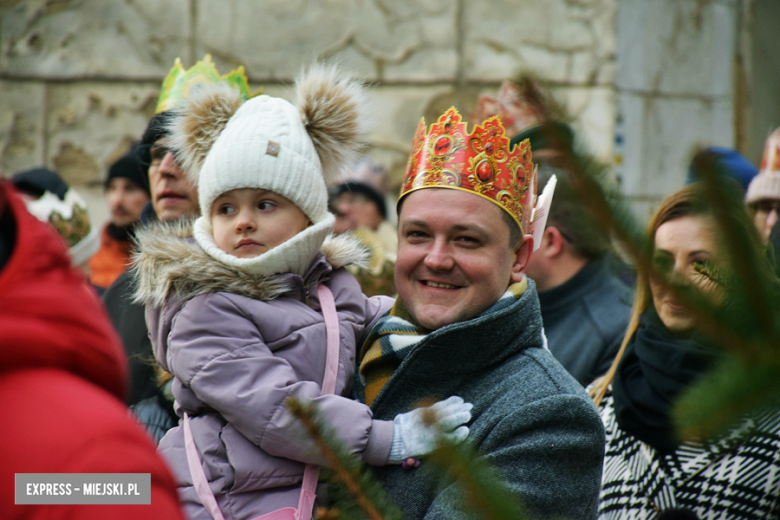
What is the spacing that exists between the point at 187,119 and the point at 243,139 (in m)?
0.27

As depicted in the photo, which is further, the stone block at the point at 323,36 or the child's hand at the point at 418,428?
the stone block at the point at 323,36

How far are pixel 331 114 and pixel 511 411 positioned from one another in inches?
43.1

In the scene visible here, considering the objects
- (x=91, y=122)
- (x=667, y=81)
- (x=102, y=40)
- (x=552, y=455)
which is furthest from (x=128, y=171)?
(x=667, y=81)

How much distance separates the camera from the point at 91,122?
262 inches

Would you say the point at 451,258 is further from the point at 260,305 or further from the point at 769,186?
the point at 769,186

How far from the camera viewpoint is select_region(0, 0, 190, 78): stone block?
6.52 meters

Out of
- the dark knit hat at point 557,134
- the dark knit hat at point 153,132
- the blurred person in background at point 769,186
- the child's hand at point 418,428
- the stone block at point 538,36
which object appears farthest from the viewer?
the stone block at point 538,36

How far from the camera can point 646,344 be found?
8.05 ft

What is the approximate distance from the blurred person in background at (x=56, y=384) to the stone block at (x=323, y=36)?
5927 mm

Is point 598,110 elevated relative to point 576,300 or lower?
elevated

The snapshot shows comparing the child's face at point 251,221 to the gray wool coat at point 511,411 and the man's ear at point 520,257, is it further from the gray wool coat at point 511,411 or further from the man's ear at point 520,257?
the man's ear at point 520,257

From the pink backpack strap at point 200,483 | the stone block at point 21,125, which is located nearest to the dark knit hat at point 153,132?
the pink backpack strap at point 200,483

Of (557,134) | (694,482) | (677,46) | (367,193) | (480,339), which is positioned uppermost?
(557,134)

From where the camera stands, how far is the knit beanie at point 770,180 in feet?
11.9
